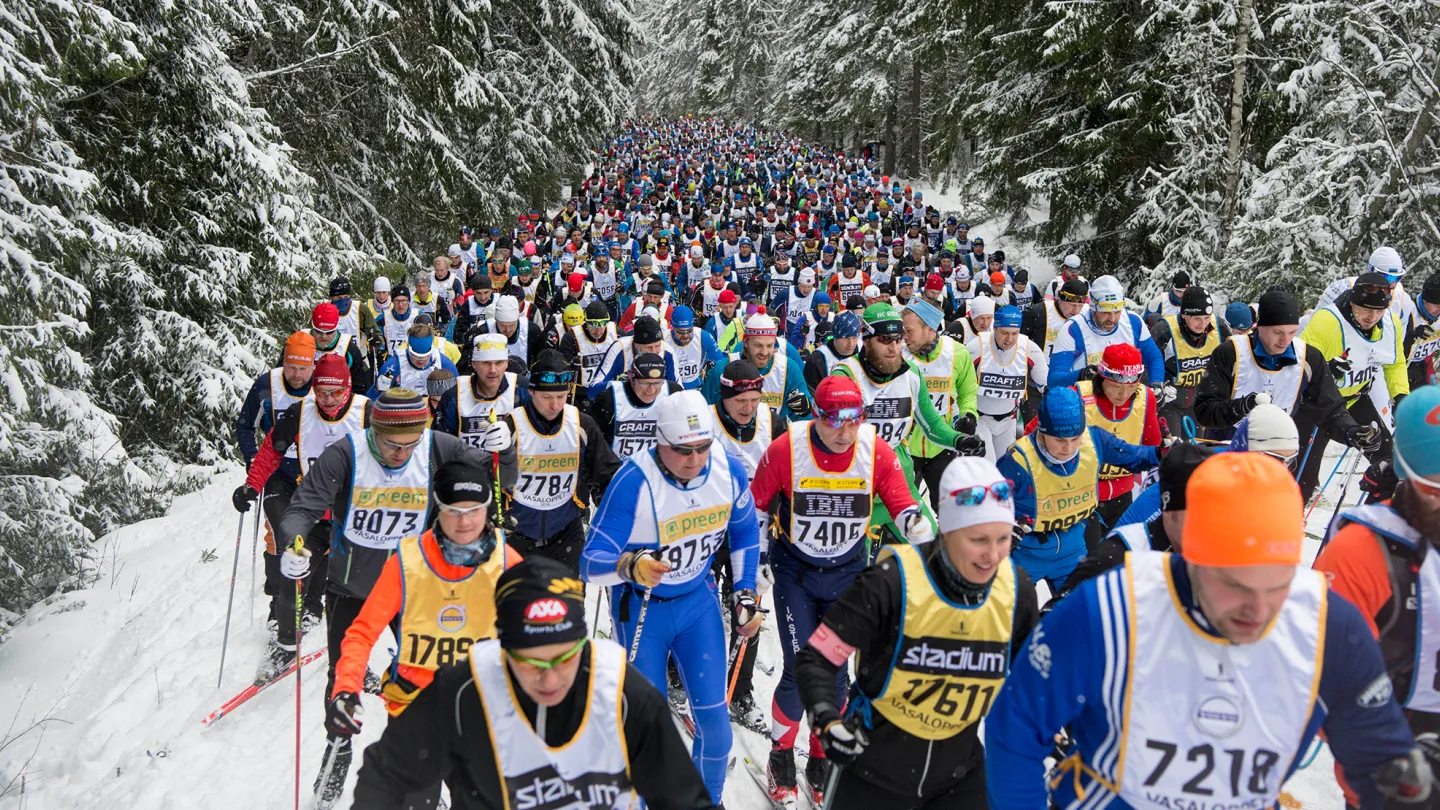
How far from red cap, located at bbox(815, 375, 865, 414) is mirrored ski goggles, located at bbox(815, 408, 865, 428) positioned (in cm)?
2

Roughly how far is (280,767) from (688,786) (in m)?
4.02

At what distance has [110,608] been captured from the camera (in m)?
9.20

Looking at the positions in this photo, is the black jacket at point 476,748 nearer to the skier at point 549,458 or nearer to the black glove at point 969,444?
the skier at point 549,458

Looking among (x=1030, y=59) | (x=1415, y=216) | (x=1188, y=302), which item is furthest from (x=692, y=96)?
(x=1188, y=302)

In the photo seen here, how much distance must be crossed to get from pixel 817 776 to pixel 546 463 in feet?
8.62

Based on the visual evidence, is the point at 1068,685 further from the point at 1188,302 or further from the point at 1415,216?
the point at 1415,216

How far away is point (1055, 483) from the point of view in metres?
5.33

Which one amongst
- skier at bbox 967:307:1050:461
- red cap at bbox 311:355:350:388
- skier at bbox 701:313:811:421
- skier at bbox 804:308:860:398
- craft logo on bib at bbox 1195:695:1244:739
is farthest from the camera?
skier at bbox 967:307:1050:461

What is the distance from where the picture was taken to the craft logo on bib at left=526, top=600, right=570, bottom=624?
2.59 m

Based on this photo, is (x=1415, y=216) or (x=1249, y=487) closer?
(x=1249, y=487)

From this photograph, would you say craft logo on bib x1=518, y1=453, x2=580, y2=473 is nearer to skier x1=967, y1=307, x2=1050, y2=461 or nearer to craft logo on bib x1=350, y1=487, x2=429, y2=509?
craft logo on bib x1=350, y1=487, x2=429, y2=509

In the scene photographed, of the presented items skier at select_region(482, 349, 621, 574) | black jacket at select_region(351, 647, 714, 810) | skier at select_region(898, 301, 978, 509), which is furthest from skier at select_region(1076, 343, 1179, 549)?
black jacket at select_region(351, 647, 714, 810)

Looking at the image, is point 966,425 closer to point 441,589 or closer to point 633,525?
point 633,525

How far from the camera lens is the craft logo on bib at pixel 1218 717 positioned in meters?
2.25
